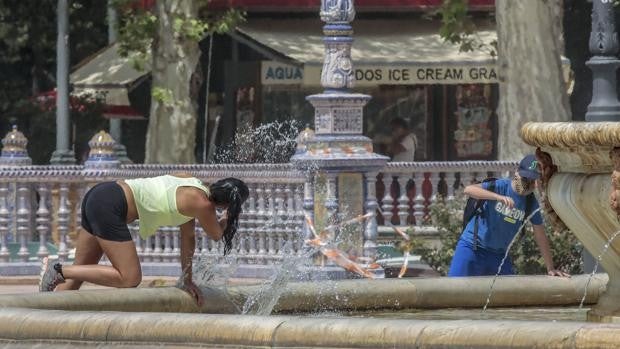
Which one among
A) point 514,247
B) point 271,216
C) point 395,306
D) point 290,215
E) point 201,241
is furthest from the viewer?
point 201,241

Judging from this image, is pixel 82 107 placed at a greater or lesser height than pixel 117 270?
lesser

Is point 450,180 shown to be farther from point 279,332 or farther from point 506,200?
point 279,332

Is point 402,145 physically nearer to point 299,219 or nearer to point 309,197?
point 299,219

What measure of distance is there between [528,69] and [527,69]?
0.02 meters

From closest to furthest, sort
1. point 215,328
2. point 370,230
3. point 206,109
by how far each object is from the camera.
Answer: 1. point 215,328
2. point 370,230
3. point 206,109

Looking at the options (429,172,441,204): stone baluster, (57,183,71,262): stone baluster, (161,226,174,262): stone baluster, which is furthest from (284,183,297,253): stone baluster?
(57,183,71,262): stone baluster

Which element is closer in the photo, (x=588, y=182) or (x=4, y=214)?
(x=588, y=182)

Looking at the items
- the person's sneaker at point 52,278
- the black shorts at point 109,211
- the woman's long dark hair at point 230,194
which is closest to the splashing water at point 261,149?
the person's sneaker at point 52,278

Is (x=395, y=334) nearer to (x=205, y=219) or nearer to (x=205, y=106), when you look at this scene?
(x=205, y=219)

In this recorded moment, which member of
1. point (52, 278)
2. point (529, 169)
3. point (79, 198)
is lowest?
point (79, 198)

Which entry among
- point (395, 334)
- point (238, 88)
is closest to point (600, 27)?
point (395, 334)

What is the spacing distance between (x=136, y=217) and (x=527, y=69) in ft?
39.7

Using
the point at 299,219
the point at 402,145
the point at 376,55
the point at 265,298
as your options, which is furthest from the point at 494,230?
the point at 376,55

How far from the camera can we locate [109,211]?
10.4 metres
